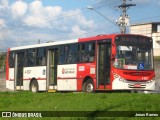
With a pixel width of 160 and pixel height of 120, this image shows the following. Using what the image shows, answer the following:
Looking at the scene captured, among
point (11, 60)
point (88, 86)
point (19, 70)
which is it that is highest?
point (11, 60)

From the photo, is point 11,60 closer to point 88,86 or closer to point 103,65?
point 88,86

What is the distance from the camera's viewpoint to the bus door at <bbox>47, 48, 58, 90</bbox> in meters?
28.2

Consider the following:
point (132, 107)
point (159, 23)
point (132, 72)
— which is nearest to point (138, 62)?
point (132, 72)

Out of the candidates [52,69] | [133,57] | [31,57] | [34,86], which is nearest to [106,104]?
[133,57]

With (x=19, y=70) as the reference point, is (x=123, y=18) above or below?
above

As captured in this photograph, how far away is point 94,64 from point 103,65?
64 cm

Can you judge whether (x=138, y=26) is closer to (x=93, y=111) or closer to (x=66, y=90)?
(x=66, y=90)

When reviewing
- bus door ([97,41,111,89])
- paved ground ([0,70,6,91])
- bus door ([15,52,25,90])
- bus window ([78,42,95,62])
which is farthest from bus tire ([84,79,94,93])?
paved ground ([0,70,6,91])

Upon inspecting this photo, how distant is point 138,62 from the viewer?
23.2 metres

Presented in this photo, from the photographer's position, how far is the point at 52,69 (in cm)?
2841

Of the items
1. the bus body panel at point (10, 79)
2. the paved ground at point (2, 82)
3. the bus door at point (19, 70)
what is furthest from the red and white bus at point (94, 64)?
the paved ground at point (2, 82)

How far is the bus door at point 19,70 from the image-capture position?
105 ft

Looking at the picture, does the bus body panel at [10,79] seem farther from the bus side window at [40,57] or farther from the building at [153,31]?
the building at [153,31]

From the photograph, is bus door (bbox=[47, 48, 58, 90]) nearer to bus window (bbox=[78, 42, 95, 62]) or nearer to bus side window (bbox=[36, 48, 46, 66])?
bus side window (bbox=[36, 48, 46, 66])
